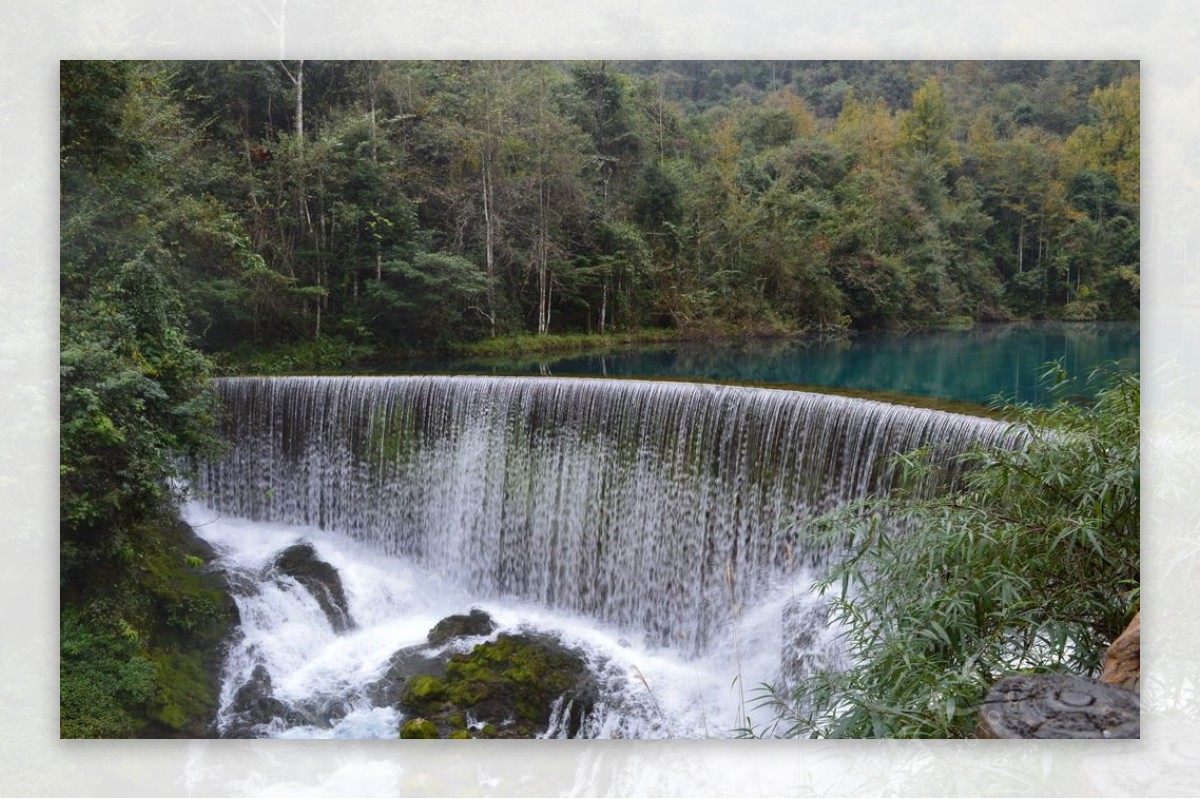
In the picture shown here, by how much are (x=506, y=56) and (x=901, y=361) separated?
5.88 ft

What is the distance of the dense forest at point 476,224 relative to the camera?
10.2ft

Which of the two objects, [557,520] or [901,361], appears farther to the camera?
[557,520]

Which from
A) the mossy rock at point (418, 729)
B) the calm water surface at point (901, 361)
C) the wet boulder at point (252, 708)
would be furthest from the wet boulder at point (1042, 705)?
the wet boulder at point (252, 708)

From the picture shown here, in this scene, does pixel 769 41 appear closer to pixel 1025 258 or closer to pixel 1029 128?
pixel 1029 128

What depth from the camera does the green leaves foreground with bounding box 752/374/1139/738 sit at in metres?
2.33

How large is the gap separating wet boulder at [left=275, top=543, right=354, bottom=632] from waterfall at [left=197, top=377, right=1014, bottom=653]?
0.15 m

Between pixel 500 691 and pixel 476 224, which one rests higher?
pixel 476 224

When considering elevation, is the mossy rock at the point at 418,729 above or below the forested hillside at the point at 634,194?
below

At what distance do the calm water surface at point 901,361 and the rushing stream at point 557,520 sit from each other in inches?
4.4

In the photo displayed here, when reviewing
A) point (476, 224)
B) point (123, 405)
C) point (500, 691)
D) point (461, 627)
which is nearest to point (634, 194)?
point (476, 224)

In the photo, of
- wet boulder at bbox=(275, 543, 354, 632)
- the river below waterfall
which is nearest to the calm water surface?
the river below waterfall

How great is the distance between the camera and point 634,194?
11.4ft

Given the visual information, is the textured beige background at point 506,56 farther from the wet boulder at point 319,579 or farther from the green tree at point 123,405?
the wet boulder at point 319,579

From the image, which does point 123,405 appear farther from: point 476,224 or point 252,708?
point 476,224
